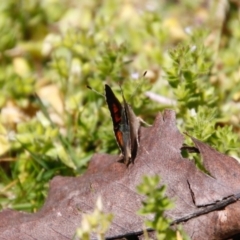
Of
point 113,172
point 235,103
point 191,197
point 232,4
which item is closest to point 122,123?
point 113,172

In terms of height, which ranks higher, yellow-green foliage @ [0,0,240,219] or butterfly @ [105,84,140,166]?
butterfly @ [105,84,140,166]

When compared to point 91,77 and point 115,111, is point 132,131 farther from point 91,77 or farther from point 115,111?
point 91,77

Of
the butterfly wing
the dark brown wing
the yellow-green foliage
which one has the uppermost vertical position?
the dark brown wing

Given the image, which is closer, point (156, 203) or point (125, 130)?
point (156, 203)

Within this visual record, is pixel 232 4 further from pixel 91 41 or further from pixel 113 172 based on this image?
pixel 113 172

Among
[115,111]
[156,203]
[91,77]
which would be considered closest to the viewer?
[156,203]

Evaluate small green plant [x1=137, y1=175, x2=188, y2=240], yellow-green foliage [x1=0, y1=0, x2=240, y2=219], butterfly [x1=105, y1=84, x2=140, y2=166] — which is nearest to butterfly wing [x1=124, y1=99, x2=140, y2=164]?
butterfly [x1=105, y1=84, x2=140, y2=166]

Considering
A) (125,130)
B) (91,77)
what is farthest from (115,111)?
(91,77)

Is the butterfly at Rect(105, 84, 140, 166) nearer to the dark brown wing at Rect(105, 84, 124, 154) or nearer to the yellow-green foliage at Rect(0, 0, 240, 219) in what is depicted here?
the dark brown wing at Rect(105, 84, 124, 154)

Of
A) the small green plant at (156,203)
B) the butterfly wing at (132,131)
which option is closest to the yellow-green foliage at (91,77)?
the butterfly wing at (132,131)

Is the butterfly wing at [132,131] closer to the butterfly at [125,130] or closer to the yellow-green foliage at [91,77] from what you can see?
the butterfly at [125,130]
